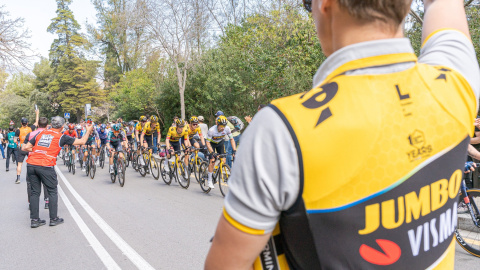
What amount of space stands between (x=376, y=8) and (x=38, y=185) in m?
8.03

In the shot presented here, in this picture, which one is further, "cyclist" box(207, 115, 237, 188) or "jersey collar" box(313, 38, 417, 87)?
"cyclist" box(207, 115, 237, 188)

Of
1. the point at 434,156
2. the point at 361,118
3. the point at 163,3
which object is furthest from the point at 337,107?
the point at 163,3

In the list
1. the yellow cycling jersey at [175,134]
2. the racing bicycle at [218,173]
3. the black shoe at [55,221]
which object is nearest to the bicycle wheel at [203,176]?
the racing bicycle at [218,173]

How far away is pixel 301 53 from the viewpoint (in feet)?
57.7

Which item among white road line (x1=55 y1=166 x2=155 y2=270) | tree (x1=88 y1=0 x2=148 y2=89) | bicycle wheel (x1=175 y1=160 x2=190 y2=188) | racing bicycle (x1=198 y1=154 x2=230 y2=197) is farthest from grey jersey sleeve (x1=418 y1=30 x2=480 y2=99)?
tree (x1=88 y1=0 x2=148 y2=89)

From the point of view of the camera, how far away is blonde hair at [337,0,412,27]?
876mm

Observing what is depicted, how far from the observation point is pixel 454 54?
1036 millimetres

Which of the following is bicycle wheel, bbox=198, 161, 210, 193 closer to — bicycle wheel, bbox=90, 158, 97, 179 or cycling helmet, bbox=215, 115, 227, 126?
cycling helmet, bbox=215, 115, 227, 126

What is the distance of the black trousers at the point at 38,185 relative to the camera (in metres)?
7.13

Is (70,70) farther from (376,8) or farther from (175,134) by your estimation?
(376,8)

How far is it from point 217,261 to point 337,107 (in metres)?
0.47

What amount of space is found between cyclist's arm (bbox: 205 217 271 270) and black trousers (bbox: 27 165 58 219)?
7.30 m

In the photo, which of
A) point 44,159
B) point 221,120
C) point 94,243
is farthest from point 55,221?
point 221,120

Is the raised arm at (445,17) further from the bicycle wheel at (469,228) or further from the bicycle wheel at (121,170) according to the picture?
the bicycle wheel at (121,170)
